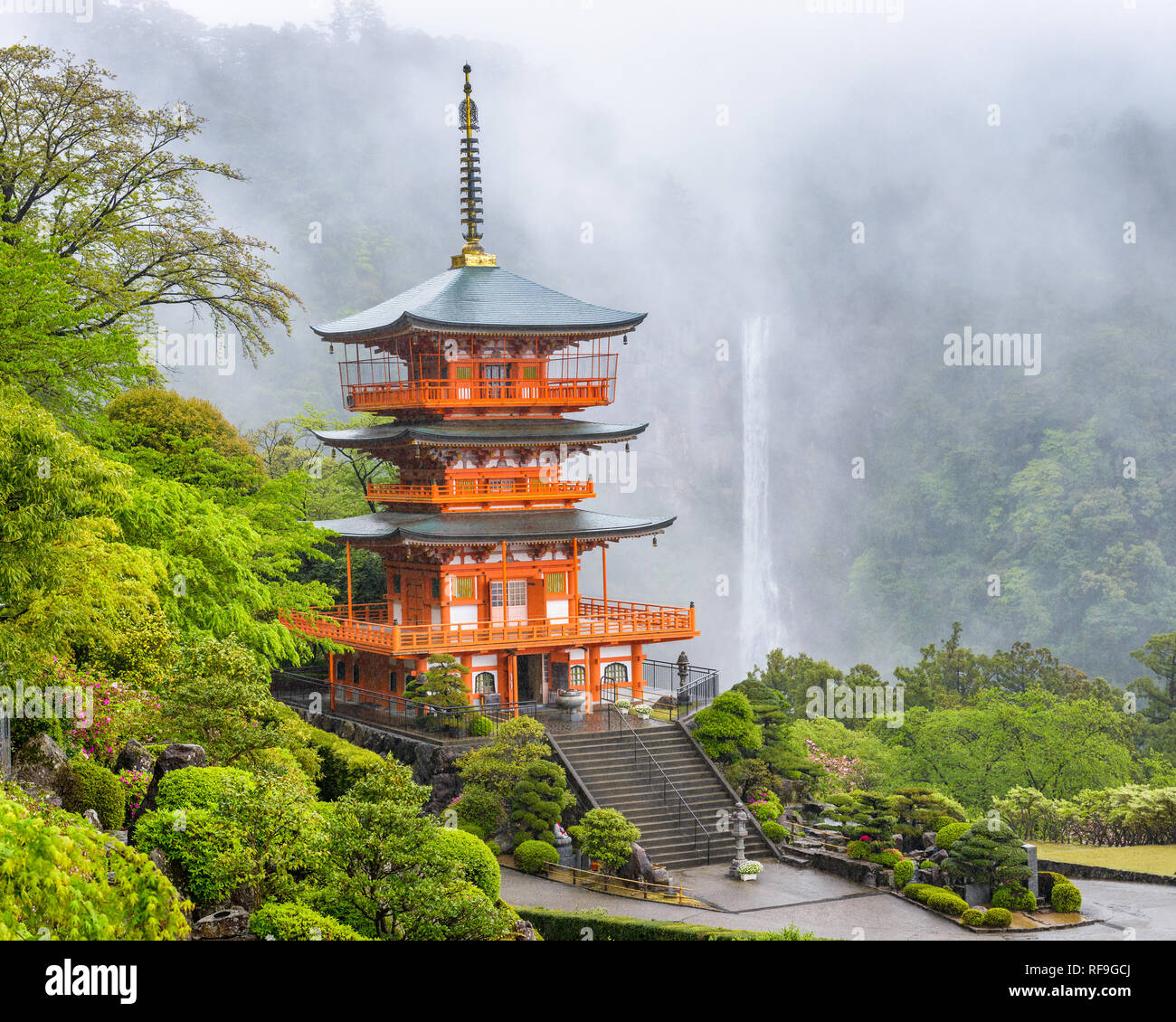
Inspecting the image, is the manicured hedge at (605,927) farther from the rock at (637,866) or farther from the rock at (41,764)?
the rock at (41,764)

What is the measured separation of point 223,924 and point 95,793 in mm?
2606

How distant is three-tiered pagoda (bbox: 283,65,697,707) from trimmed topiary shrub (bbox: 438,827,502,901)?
10.6 meters

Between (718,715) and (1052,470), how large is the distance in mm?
69677

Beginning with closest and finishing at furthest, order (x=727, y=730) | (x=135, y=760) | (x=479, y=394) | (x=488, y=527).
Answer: (x=135, y=760) → (x=727, y=730) → (x=488, y=527) → (x=479, y=394)

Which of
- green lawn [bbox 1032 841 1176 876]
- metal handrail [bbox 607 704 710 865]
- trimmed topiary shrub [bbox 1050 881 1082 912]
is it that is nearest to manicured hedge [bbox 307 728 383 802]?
metal handrail [bbox 607 704 710 865]

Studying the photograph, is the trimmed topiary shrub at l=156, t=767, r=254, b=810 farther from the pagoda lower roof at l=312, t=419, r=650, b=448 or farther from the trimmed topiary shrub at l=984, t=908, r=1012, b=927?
the pagoda lower roof at l=312, t=419, r=650, b=448

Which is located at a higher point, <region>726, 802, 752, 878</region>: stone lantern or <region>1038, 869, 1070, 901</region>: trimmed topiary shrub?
<region>726, 802, 752, 878</region>: stone lantern

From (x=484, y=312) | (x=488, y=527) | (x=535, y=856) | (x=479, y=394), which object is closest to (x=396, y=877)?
(x=535, y=856)

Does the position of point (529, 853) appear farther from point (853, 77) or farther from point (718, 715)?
point (853, 77)

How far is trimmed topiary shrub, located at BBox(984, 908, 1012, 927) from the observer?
69.1 feet

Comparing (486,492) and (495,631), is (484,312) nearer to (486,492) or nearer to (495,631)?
(486,492)

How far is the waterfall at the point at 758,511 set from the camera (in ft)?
338

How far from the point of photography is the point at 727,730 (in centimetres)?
2775
